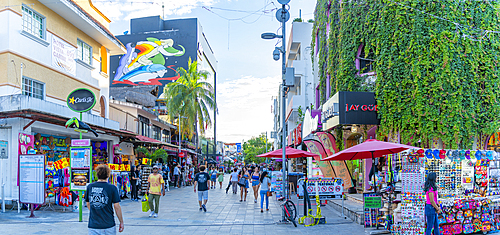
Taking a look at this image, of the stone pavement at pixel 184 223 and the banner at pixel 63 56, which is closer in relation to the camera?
the stone pavement at pixel 184 223

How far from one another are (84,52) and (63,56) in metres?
2.20

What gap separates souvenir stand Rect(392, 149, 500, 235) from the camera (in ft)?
28.9

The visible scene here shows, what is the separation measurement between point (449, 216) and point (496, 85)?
717 cm

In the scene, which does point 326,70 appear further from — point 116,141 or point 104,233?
point 104,233

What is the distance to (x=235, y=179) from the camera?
23.1m

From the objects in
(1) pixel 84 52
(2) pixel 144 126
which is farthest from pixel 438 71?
(2) pixel 144 126

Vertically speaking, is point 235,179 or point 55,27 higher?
point 55,27

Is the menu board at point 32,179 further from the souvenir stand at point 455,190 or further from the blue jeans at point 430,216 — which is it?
the blue jeans at point 430,216

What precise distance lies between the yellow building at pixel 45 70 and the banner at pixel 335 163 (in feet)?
32.9

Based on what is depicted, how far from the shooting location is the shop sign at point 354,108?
14172 mm

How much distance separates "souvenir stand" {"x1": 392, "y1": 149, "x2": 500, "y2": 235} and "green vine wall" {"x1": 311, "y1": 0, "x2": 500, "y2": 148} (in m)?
3.75

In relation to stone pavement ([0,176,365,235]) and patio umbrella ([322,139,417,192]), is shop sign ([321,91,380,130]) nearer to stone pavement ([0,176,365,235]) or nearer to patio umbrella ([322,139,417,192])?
patio umbrella ([322,139,417,192])

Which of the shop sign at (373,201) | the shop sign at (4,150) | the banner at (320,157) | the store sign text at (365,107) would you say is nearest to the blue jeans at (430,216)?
the shop sign at (373,201)

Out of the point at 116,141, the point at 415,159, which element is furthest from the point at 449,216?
the point at 116,141
